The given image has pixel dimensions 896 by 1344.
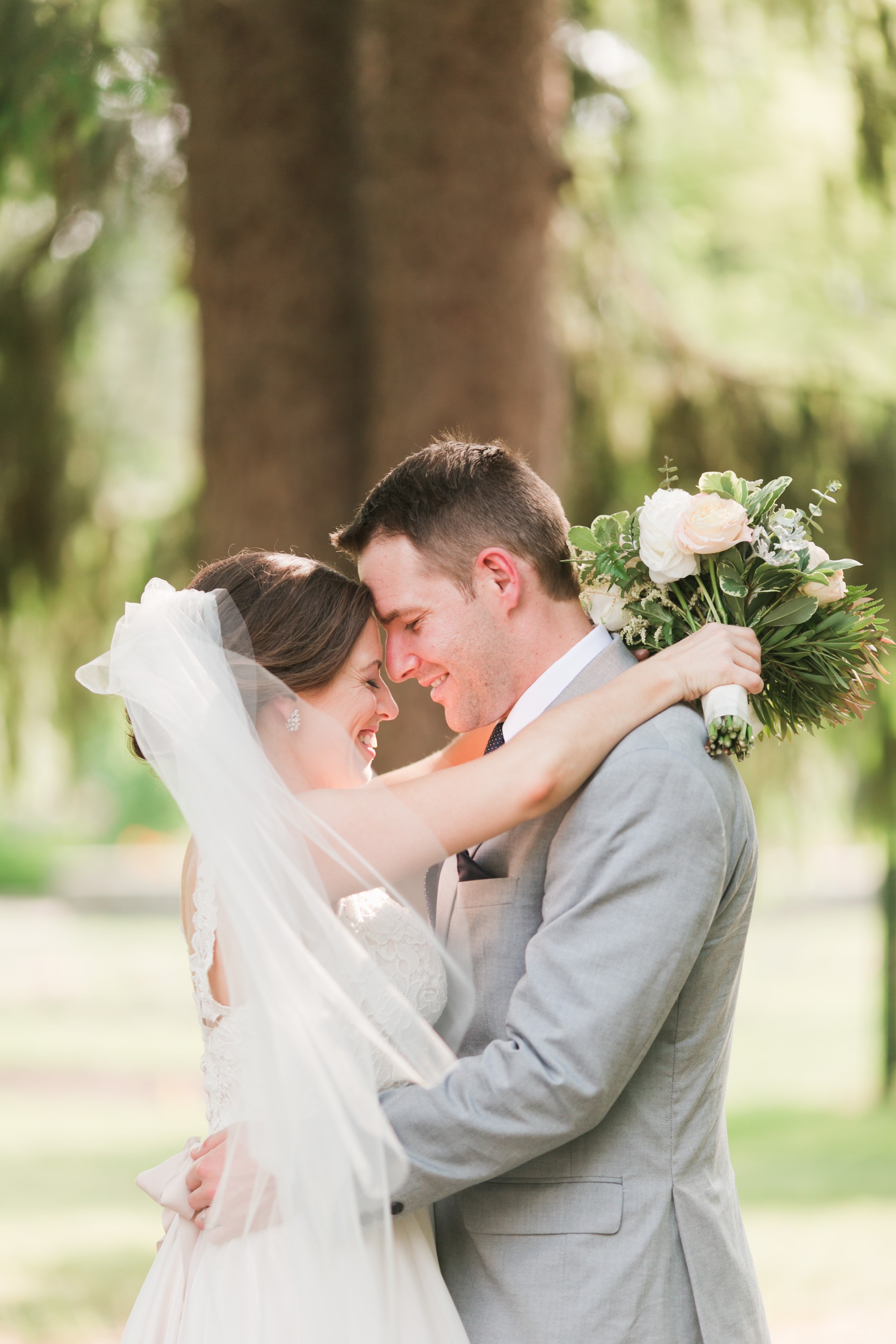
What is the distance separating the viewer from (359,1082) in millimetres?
2117

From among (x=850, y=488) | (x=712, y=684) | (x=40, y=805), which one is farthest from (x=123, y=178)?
(x=40, y=805)

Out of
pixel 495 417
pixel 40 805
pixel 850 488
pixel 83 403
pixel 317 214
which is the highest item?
pixel 317 214

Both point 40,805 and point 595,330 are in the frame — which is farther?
point 40,805

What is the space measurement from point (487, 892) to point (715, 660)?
624mm

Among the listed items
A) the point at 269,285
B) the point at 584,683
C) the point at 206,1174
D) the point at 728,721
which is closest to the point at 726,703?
the point at 728,721

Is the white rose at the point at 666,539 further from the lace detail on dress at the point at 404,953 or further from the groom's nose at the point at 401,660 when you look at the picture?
the lace detail on dress at the point at 404,953

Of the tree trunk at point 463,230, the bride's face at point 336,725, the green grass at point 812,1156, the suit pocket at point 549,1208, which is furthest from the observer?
the green grass at point 812,1156

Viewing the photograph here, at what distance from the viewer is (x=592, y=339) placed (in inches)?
246

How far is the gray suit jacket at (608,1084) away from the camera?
6.79 feet

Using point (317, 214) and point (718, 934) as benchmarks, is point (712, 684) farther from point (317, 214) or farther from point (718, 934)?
point (317, 214)

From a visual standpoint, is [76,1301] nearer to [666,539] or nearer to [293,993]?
[293,993]

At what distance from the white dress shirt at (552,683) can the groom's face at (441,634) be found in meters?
0.08

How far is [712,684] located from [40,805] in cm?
2909

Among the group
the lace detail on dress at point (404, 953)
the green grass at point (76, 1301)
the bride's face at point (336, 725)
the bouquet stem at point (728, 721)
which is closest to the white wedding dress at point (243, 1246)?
the lace detail on dress at point (404, 953)
